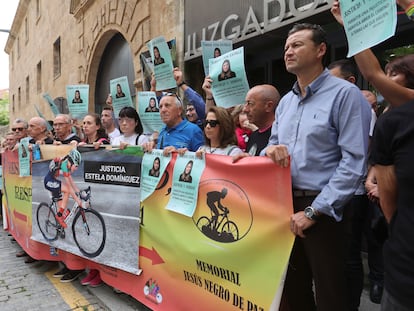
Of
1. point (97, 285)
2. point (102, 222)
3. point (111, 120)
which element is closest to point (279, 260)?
point (102, 222)

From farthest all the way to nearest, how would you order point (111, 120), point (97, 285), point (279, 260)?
point (111, 120), point (97, 285), point (279, 260)

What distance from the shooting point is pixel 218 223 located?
2.34 meters

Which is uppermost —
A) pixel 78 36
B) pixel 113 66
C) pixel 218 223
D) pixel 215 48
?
pixel 78 36

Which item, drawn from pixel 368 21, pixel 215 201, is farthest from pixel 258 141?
pixel 368 21

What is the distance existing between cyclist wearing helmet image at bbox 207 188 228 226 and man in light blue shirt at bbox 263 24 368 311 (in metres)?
0.49

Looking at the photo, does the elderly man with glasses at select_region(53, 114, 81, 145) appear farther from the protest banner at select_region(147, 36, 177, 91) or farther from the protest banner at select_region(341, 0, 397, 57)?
the protest banner at select_region(341, 0, 397, 57)

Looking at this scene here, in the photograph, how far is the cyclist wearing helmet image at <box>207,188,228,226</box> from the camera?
7.63 ft

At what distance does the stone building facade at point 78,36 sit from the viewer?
7.65m

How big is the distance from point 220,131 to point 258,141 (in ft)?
1.01

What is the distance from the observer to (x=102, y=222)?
326 centimetres

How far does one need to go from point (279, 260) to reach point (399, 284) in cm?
84

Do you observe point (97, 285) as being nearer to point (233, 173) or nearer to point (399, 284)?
point (233, 173)

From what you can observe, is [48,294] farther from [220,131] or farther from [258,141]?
[258,141]

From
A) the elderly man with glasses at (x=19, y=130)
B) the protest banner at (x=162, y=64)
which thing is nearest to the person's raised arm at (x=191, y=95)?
the protest banner at (x=162, y=64)
